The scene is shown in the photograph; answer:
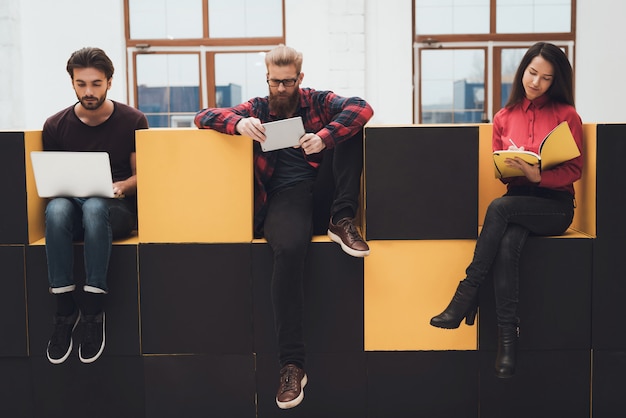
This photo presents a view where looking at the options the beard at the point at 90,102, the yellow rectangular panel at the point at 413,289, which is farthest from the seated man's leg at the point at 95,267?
the yellow rectangular panel at the point at 413,289

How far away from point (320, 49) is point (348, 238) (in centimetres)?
355

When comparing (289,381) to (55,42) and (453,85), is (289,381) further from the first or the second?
(55,42)

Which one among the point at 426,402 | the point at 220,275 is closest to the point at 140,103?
the point at 220,275

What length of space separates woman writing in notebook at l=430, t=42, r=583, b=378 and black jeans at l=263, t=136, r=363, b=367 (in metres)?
0.47

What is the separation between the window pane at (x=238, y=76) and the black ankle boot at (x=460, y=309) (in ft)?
13.1

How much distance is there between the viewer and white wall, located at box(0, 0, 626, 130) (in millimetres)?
5496

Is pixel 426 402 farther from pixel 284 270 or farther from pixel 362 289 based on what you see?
pixel 284 270

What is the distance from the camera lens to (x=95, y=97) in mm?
2529

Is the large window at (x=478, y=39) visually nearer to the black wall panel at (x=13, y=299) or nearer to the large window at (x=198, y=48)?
the large window at (x=198, y=48)

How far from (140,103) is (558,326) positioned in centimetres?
458

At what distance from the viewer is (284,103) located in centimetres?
251

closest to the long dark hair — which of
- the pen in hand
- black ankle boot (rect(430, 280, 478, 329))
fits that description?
the pen in hand

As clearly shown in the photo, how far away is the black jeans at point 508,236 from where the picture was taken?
225 cm

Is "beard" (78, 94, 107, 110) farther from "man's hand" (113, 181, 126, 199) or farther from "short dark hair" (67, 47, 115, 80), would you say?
"man's hand" (113, 181, 126, 199)
